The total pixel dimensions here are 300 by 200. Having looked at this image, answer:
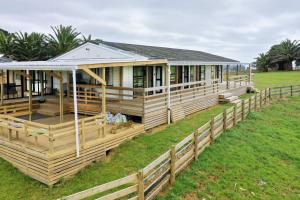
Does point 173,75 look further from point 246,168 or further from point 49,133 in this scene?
point 49,133

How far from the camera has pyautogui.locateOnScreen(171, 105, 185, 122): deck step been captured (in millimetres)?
13078

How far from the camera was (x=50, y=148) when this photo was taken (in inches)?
287

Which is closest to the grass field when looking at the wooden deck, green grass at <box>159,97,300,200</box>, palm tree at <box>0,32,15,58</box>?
the wooden deck

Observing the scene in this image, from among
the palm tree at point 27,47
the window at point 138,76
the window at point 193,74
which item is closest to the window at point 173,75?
the window at point 193,74

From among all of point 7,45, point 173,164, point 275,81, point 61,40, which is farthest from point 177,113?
point 275,81

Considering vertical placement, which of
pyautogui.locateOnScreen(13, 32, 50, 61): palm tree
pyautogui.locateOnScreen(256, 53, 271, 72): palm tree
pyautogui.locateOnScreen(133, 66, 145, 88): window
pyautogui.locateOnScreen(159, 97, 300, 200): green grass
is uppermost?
pyautogui.locateOnScreen(256, 53, 271, 72): palm tree

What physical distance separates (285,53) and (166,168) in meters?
55.3

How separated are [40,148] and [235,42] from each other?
5471cm

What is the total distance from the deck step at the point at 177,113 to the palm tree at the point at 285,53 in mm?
48161

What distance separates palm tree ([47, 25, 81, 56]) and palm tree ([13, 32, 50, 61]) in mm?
1279

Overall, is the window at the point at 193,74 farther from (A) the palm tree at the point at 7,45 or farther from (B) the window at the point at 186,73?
(A) the palm tree at the point at 7,45

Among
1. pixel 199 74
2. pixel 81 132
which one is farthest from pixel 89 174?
pixel 199 74

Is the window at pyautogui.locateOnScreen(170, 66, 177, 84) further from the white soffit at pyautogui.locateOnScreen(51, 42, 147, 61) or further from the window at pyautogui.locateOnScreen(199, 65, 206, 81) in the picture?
the white soffit at pyautogui.locateOnScreen(51, 42, 147, 61)

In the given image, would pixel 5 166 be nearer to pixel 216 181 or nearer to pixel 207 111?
pixel 216 181
